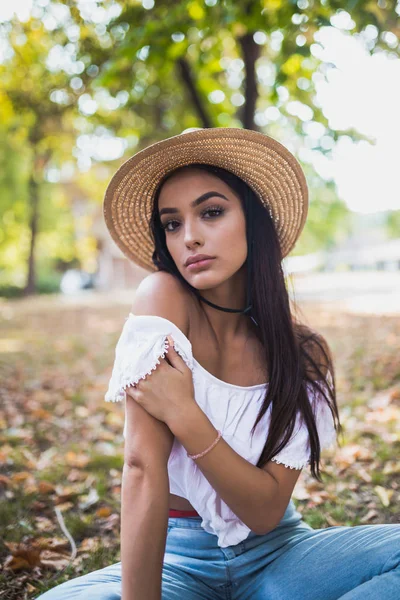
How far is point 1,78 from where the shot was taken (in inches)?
513

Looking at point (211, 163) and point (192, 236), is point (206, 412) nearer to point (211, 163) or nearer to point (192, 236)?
point (192, 236)

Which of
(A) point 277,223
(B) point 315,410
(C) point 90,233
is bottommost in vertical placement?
(B) point 315,410

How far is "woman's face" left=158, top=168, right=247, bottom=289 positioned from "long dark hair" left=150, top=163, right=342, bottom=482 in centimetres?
7

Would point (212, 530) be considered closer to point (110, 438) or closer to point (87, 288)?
point (110, 438)

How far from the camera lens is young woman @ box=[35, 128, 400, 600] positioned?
5.74ft

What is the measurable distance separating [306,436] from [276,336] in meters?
0.41

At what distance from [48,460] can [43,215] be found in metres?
22.8

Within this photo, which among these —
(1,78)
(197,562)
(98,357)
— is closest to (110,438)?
(197,562)

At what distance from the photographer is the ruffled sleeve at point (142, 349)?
5.90 feet

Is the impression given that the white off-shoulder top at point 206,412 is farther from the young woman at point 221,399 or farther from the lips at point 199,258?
the lips at point 199,258

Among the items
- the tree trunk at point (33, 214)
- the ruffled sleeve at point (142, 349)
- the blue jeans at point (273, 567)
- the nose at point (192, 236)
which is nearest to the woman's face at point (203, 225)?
the nose at point (192, 236)

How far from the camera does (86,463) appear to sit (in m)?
4.07

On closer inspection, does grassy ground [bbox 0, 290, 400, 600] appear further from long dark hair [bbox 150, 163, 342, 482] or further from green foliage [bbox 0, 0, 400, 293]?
green foliage [bbox 0, 0, 400, 293]

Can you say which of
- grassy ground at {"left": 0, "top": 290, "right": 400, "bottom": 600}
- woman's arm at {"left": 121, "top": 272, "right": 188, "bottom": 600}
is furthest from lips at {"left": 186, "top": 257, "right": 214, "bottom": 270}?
grassy ground at {"left": 0, "top": 290, "right": 400, "bottom": 600}
